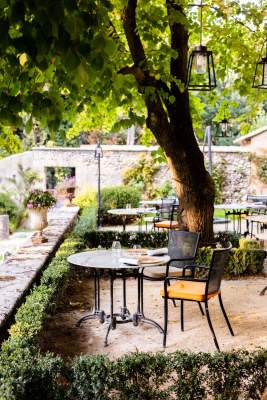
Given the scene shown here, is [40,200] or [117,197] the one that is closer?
[40,200]

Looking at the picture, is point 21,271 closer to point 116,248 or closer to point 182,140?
point 116,248

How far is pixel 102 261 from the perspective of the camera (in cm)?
546

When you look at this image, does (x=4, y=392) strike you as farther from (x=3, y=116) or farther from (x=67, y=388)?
(x=3, y=116)

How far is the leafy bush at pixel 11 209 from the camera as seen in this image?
1537 cm

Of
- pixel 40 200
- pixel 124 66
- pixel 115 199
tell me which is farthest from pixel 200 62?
pixel 115 199

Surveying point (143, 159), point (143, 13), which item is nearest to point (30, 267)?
point (143, 13)

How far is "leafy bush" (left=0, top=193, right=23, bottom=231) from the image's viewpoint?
15.4 metres

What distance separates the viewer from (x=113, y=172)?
18.7 meters

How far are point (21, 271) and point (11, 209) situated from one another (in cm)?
983

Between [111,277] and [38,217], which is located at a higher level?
[38,217]

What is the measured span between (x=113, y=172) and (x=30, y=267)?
12.7 meters

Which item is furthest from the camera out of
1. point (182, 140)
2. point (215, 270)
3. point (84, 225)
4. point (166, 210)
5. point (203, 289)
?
point (166, 210)

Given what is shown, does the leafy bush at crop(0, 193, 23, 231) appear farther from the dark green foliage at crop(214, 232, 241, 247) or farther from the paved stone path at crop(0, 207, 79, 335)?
the dark green foliage at crop(214, 232, 241, 247)

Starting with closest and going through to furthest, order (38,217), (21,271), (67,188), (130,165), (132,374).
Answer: (132,374) < (21,271) < (38,217) < (67,188) < (130,165)
